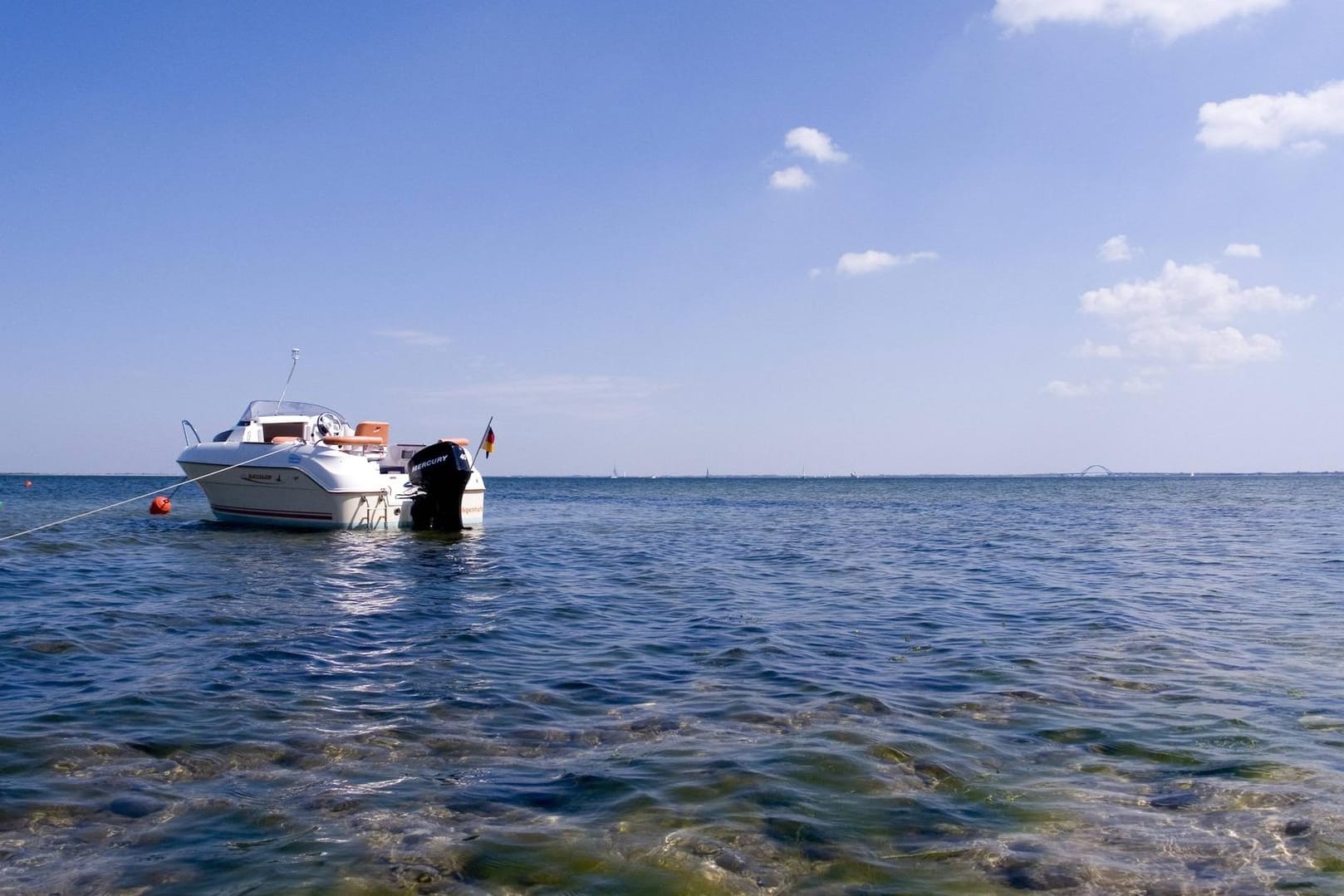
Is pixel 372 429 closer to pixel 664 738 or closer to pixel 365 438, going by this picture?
pixel 365 438

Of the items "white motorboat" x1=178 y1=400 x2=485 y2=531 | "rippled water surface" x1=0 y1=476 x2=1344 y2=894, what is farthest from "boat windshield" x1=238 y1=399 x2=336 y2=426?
"rippled water surface" x1=0 y1=476 x2=1344 y2=894

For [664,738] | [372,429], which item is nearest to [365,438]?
[372,429]

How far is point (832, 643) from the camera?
982cm

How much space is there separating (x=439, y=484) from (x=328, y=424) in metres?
6.46

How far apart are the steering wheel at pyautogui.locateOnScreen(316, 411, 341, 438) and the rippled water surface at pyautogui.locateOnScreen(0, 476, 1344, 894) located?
44.5 feet

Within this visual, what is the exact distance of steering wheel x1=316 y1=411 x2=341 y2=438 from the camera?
92.0 ft

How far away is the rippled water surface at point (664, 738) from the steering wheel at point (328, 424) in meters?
13.6

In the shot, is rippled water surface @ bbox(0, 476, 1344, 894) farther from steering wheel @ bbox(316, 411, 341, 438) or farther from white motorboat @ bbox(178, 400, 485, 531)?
steering wheel @ bbox(316, 411, 341, 438)

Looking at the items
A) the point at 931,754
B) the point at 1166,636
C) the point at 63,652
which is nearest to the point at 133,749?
the point at 63,652

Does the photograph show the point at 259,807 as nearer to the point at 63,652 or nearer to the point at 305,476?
the point at 63,652

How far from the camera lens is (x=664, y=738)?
6137 mm

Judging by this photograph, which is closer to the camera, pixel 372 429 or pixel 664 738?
pixel 664 738

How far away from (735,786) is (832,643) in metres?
4.91

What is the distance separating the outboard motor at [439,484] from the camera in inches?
950
